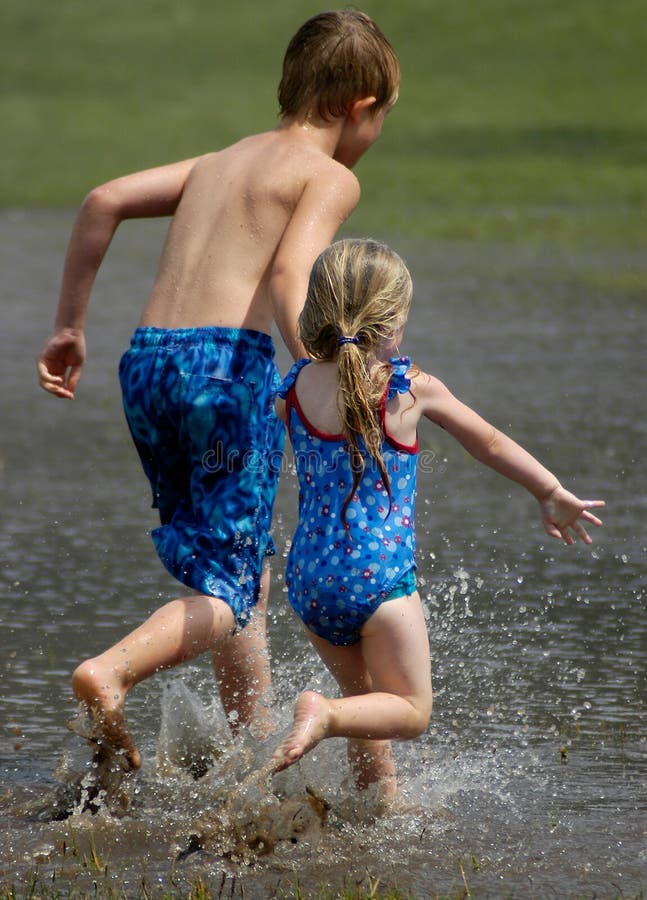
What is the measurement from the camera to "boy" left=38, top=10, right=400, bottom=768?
3.87m

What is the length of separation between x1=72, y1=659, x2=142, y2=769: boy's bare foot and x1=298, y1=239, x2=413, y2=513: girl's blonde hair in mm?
655

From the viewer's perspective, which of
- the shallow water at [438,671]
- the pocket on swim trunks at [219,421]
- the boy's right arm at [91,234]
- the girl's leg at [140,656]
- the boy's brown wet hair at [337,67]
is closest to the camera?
the shallow water at [438,671]

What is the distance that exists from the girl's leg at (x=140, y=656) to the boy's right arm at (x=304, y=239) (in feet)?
2.11

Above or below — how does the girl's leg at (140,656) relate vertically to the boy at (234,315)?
below

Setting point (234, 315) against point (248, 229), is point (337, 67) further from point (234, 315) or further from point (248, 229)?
point (234, 315)

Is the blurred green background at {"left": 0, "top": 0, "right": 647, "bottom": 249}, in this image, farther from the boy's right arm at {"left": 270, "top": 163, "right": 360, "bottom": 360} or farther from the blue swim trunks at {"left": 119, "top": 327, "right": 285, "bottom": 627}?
the blue swim trunks at {"left": 119, "top": 327, "right": 285, "bottom": 627}

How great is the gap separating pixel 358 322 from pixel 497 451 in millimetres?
430

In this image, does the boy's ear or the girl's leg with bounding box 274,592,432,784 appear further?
the boy's ear

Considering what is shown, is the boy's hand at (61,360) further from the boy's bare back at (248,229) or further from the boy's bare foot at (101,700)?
the boy's bare foot at (101,700)

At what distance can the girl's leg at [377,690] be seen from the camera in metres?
3.38

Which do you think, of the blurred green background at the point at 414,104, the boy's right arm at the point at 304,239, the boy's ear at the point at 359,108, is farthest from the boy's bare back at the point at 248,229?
the blurred green background at the point at 414,104

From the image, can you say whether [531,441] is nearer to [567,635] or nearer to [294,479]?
[294,479]

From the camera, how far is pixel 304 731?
3268 mm

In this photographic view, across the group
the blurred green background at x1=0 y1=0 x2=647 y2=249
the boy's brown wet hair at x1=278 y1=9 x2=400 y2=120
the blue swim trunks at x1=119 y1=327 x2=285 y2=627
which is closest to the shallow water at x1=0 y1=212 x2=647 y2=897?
the blue swim trunks at x1=119 y1=327 x2=285 y2=627
